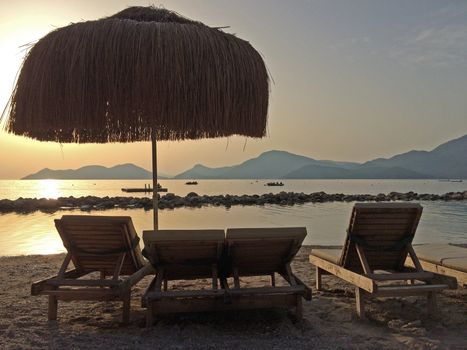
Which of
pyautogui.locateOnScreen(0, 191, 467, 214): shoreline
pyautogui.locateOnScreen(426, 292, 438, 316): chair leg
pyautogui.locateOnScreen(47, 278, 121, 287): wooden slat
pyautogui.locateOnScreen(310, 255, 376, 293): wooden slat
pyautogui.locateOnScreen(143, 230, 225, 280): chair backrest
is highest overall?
pyautogui.locateOnScreen(143, 230, 225, 280): chair backrest

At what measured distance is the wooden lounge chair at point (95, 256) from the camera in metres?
3.49

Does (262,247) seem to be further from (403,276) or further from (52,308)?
(52,308)

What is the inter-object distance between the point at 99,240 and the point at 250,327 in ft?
4.64

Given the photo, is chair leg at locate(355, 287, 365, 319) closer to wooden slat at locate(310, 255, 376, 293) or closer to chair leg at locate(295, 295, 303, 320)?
wooden slat at locate(310, 255, 376, 293)

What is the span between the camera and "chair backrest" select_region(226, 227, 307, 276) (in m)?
3.53

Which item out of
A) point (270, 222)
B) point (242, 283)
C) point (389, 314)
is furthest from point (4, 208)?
point (389, 314)

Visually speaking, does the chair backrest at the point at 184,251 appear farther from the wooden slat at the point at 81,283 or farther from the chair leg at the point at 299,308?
the chair leg at the point at 299,308

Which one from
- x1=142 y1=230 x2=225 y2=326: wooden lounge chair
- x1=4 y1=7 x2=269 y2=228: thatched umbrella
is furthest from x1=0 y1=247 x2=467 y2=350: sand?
x1=4 y1=7 x2=269 y2=228: thatched umbrella

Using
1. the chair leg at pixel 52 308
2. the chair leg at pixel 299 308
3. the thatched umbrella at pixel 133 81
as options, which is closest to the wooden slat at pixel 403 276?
the chair leg at pixel 299 308

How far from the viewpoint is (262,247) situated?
12.1ft

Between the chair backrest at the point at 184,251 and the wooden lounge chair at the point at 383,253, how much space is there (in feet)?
3.91

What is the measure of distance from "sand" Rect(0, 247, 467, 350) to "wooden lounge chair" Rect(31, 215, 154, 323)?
0.26 meters

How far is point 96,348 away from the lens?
3035 mm

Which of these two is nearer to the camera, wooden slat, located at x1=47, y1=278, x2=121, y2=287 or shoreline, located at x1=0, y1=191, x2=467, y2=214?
wooden slat, located at x1=47, y1=278, x2=121, y2=287
